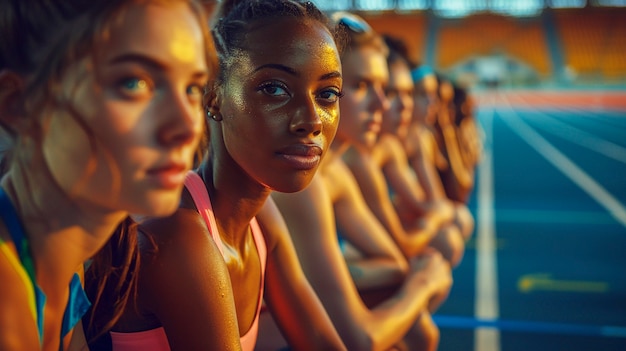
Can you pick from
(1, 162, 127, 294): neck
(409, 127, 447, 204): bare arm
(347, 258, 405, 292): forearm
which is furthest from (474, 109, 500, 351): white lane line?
(1, 162, 127, 294): neck

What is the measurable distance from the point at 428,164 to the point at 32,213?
394cm

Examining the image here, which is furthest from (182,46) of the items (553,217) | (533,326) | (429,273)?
(553,217)

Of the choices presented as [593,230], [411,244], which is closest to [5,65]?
[411,244]

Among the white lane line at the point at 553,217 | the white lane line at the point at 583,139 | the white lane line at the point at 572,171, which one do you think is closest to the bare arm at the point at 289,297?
the white lane line at the point at 553,217

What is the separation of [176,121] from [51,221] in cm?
20

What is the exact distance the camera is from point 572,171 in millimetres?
9703

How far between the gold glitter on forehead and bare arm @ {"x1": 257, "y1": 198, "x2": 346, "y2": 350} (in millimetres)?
619

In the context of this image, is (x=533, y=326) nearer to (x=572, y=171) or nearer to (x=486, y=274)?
(x=486, y=274)

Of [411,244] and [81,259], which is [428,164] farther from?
[81,259]

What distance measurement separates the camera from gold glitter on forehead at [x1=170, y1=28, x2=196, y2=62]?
2.56 ft

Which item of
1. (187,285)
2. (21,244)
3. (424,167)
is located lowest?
(424,167)

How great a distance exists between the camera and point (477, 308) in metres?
3.72

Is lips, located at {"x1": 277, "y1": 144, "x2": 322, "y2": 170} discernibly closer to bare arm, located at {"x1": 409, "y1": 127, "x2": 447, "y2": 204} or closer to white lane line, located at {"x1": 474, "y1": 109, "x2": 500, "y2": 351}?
white lane line, located at {"x1": 474, "y1": 109, "x2": 500, "y2": 351}

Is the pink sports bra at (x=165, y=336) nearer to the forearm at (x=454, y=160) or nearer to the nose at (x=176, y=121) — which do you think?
the nose at (x=176, y=121)
